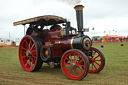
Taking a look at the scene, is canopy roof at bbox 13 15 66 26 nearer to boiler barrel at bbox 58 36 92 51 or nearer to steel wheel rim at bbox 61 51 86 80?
boiler barrel at bbox 58 36 92 51

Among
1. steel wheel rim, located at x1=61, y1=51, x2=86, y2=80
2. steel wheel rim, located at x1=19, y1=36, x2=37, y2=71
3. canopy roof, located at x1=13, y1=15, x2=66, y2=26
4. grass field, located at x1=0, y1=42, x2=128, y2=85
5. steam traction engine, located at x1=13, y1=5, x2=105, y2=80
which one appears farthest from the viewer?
steel wheel rim, located at x1=19, y1=36, x2=37, y2=71

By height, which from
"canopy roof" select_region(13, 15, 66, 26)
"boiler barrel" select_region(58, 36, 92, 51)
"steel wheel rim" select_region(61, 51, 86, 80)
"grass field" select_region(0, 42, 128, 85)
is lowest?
"grass field" select_region(0, 42, 128, 85)

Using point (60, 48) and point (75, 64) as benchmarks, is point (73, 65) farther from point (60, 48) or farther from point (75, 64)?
point (60, 48)

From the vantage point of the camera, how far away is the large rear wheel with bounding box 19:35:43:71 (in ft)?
19.1

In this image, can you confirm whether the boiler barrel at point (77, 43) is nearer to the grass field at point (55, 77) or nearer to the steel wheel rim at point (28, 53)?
the grass field at point (55, 77)

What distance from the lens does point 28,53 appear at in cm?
624

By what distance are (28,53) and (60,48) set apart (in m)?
1.47

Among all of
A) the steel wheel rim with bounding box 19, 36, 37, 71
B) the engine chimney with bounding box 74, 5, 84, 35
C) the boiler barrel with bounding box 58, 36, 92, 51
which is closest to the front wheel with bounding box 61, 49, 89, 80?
A: the boiler barrel with bounding box 58, 36, 92, 51

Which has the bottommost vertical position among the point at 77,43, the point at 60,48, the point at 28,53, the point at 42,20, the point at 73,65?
the point at 73,65

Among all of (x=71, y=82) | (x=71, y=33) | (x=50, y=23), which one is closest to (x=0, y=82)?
(x=71, y=82)

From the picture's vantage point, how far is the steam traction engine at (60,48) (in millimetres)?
4853

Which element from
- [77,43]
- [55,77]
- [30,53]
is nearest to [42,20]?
[30,53]

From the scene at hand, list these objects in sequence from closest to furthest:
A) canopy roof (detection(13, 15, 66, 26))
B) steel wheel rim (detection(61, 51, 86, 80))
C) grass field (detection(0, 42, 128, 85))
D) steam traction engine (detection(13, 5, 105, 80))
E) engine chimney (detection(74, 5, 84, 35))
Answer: grass field (detection(0, 42, 128, 85)) → steel wheel rim (detection(61, 51, 86, 80)) → steam traction engine (detection(13, 5, 105, 80)) → engine chimney (detection(74, 5, 84, 35)) → canopy roof (detection(13, 15, 66, 26))

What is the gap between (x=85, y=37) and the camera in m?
5.05
